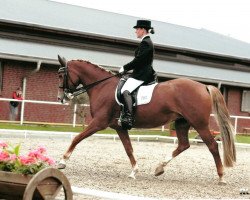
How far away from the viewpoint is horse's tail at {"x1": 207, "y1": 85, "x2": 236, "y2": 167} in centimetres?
1158

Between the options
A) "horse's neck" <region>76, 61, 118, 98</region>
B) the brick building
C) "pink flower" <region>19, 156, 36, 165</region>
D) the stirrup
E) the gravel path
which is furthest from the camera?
the brick building

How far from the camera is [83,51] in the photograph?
2984cm

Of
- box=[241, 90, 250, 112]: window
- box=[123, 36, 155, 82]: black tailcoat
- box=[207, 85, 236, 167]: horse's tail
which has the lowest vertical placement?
box=[241, 90, 250, 112]: window

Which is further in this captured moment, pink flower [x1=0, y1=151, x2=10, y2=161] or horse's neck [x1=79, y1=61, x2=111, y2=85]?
horse's neck [x1=79, y1=61, x2=111, y2=85]

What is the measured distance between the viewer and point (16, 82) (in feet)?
85.5

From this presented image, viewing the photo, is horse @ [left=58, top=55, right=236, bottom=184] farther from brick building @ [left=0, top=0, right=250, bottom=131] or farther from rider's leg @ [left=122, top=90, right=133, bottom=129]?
brick building @ [left=0, top=0, right=250, bottom=131]

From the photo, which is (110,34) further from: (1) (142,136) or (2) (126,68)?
(2) (126,68)

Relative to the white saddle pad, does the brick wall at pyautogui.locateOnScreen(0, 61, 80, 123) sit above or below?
below

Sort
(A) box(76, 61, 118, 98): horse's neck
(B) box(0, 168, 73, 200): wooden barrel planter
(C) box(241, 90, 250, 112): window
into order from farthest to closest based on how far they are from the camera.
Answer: (C) box(241, 90, 250, 112): window → (A) box(76, 61, 118, 98): horse's neck → (B) box(0, 168, 73, 200): wooden barrel planter

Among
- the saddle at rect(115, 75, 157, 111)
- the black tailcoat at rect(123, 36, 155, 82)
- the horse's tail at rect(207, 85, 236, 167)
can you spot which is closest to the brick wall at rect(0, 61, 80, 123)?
the saddle at rect(115, 75, 157, 111)

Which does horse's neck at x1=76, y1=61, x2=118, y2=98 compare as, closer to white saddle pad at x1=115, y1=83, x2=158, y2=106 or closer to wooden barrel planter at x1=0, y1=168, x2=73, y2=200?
white saddle pad at x1=115, y1=83, x2=158, y2=106

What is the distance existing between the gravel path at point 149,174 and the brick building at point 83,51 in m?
7.70

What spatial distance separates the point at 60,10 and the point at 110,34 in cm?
438

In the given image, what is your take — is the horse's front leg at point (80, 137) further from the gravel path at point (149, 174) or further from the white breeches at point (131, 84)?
the white breeches at point (131, 84)
